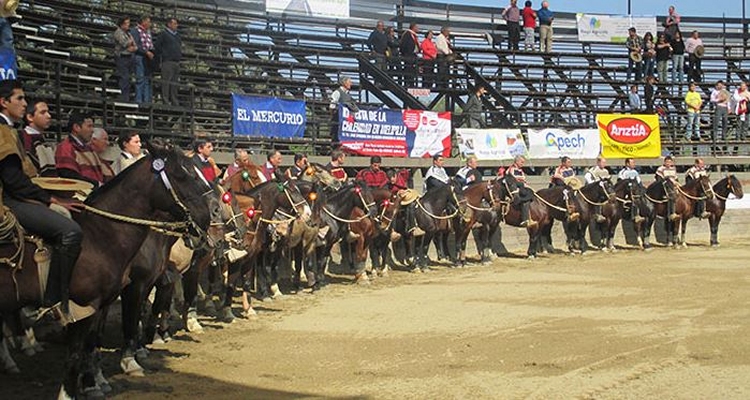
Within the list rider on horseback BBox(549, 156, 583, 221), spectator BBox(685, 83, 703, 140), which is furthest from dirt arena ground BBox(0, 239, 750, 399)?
spectator BBox(685, 83, 703, 140)

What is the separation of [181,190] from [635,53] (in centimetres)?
3020

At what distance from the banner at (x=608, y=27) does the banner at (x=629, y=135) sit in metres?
8.88

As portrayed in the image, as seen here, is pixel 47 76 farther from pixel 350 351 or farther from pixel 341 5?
pixel 341 5

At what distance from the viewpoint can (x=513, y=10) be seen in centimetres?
3591

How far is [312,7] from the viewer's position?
32.2 meters

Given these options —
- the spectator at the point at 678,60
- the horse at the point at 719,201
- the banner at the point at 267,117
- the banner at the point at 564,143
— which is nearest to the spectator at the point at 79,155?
the banner at the point at 267,117

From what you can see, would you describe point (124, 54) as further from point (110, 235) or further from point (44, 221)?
point (44, 221)

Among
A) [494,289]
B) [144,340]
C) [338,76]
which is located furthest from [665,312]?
[338,76]

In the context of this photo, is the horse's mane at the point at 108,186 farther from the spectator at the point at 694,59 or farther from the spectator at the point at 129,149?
the spectator at the point at 694,59

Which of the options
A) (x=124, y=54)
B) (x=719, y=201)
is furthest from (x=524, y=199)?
(x=124, y=54)

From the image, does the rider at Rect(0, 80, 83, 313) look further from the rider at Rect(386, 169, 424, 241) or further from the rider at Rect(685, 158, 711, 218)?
the rider at Rect(685, 158, 711, 218)

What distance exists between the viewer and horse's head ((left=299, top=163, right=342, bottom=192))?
59.2 ft

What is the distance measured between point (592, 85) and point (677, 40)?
3.69 m

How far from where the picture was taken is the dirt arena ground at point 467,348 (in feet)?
29.9
